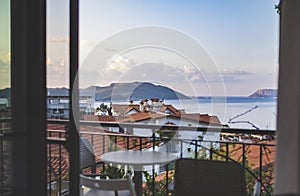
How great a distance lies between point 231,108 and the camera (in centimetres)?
379

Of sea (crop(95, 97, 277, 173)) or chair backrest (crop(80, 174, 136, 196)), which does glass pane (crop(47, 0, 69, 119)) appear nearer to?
chair backrest (crop(80, 174, 136, 196))

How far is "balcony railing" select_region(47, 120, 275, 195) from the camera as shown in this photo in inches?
128

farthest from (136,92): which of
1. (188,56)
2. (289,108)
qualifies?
(289,108)

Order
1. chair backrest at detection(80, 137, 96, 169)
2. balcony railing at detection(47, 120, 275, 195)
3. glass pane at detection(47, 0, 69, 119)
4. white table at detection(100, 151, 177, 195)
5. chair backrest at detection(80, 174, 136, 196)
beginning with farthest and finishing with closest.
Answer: balcony railing at detection(47, 120, 275, 195), chair backrest at detection(80, 137, 96, 169), white table at detection(100, 151, 177, 195), chair backrest at detection(80, 174, 136, 196), glass pane at detection(47, 0, 69, 119)

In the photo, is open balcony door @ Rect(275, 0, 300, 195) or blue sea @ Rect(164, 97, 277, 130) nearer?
open balcony door @ Rect(275, 0, 300, 195)

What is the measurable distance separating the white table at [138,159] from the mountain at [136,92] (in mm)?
908

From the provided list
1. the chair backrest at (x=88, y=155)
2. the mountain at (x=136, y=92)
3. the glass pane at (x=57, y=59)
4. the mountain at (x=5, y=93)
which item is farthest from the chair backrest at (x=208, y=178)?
the mountain at (x=136, y=92)

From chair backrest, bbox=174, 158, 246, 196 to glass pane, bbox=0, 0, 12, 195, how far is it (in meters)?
1.12

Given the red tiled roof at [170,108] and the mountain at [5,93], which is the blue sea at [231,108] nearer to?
the red tiled roof at [170,108]

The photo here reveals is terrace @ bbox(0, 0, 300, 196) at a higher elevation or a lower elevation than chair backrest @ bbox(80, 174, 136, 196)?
higher

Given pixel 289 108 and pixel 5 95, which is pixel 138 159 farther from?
pixel 289 108

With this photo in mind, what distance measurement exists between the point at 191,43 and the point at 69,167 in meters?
2.21

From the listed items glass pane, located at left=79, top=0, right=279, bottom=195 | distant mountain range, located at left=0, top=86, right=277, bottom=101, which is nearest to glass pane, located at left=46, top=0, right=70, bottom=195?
glass pane, located at left=79, top=0, right=279, bottom=195

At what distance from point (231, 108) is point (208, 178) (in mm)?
1669
